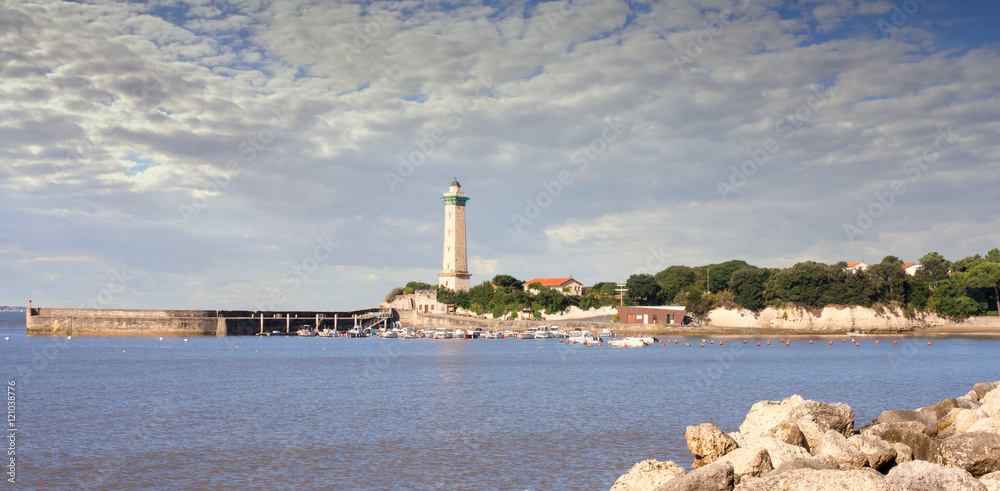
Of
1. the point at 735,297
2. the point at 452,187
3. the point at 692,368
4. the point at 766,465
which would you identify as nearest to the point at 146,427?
the point at 766,465

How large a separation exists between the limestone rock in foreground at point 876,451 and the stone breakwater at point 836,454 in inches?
0.7

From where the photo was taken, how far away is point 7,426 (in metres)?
23.0

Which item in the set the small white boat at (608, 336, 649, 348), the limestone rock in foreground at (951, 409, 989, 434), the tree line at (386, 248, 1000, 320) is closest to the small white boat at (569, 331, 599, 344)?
the small white boat at (608, 336, 649, 348)

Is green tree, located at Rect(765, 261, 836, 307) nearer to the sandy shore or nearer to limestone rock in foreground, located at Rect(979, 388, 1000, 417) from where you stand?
the sandy shore

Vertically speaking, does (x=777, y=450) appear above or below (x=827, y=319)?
below

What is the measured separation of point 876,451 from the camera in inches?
540

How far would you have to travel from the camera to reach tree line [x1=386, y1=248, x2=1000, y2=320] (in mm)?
96000

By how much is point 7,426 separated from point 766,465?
23137mm

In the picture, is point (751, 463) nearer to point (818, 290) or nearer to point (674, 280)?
point (818, 290)

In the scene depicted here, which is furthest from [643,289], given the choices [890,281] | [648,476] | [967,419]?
[648,476]

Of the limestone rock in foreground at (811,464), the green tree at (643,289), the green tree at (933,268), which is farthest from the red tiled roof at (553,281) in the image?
the limestone rock in foreground at (811,464)

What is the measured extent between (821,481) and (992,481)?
3617 millimetres

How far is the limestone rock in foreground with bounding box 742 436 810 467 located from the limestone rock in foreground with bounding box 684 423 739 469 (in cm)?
125

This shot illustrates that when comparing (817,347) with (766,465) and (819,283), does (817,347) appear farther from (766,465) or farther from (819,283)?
(766,465)
